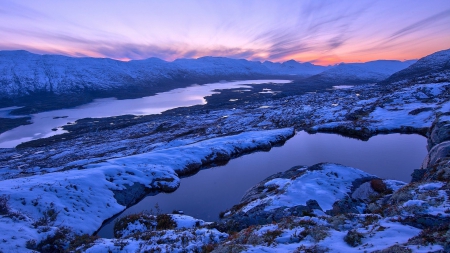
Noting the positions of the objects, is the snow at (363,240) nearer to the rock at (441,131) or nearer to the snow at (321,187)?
the snow at (321,187)

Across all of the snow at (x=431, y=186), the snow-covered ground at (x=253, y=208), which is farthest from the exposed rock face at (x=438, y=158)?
the snow at (x=431, y=186)

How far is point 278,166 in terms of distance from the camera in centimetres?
3130

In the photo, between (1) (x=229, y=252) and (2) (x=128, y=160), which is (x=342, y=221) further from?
(2) (x=128, y=160)

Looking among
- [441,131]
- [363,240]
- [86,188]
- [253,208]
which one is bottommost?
[86,188]

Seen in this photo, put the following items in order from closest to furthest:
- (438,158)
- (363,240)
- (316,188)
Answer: (363,240)
(438,158)
(316,188)

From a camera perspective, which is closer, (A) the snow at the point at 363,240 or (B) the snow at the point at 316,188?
(A) the snow at the point at 363,240

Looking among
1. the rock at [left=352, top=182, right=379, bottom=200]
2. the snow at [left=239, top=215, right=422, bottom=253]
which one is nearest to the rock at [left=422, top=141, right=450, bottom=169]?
the rock at [left=352, top=182, right=379, bottom=200]

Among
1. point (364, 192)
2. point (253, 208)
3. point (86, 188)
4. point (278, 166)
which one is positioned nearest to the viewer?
point (253, 208)

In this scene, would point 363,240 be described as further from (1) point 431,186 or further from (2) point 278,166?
(2) point 278,166

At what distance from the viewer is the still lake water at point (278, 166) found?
2255 centimetres

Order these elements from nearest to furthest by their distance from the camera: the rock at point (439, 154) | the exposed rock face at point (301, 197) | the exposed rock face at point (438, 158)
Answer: the exposed rock face at point (438, 158) → the exposed rock face at point (301, 197) → the rock at point (439, 154)

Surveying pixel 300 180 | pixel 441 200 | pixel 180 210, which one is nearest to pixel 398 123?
pixel 300 180

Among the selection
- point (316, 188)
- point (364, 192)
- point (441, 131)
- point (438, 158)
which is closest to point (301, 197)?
point (316, 188)

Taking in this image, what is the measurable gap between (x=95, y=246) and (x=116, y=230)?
6.18m
